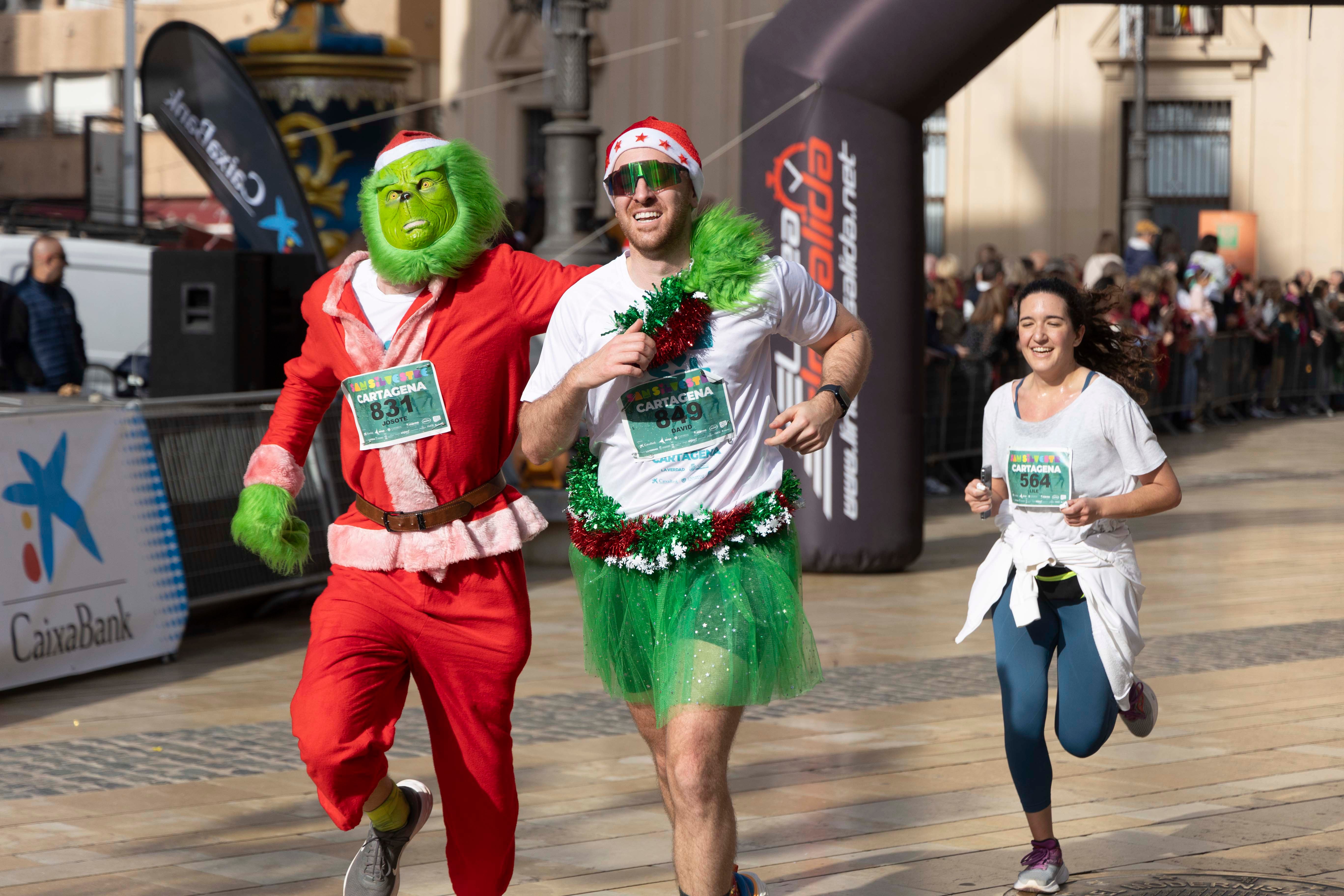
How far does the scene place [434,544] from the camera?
14.0 feet

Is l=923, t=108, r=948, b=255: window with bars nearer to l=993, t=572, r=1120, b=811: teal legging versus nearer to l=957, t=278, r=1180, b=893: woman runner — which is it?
l=957, t=278, r=1180, b=893: woman runner

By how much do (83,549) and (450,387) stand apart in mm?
4337

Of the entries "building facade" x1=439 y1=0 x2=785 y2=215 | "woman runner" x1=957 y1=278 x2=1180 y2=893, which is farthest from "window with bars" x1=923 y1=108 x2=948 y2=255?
"woman runner" x1=957 y1=278 x2=1180 y2=893

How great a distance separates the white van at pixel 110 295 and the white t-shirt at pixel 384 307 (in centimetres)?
1226

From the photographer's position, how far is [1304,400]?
81.3 ft

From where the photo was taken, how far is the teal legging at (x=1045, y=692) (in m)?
4.84

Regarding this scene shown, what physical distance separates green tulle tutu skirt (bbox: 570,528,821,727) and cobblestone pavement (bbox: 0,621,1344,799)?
7.98 feet

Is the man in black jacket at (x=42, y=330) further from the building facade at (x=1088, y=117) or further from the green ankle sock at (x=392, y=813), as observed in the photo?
the building facade at (x=1088, y=117)

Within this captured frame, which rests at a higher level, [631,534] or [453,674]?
[631,534]

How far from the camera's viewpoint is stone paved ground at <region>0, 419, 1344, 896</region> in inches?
199

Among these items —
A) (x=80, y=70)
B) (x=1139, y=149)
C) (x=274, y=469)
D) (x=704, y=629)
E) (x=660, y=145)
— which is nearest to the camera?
(x=704, y=629)

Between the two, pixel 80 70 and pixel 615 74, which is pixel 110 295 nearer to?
pixel 615 74

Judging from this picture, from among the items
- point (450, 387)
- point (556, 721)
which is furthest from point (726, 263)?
point (556, 721)

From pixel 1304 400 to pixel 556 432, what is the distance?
22506 millimetres
